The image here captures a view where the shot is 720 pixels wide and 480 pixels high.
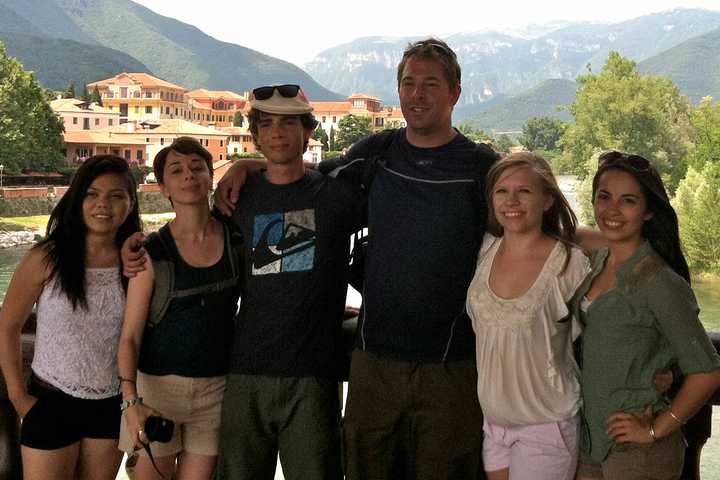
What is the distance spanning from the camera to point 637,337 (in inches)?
43.2

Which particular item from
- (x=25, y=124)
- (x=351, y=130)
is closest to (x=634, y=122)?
(x=351, y=130)

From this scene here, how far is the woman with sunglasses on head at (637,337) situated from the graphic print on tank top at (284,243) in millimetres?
453

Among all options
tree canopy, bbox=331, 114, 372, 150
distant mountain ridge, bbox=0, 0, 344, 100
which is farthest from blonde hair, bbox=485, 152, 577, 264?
distant mountain ridge, bbox=0, 0, 344, 100

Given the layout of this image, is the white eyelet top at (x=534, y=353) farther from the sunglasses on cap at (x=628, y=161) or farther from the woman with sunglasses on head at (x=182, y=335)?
the woman with sunglasses on head at (x=182, y=335)

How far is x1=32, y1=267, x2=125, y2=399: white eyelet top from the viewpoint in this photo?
4.27ft

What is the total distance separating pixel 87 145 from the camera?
A: 3756 centimetres

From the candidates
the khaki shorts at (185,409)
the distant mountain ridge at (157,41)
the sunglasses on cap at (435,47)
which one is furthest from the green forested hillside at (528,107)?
the khaki shorts at (185,409)

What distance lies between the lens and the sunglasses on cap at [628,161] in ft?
3.78

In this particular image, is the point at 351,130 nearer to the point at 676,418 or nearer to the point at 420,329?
the point at 420,329

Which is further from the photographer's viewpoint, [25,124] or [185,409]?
[25,124]

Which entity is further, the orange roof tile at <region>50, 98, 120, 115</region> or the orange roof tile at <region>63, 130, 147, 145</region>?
the orange roof tile at <region>50, 98, 120, 115</region>

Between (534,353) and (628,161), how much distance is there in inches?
12.2

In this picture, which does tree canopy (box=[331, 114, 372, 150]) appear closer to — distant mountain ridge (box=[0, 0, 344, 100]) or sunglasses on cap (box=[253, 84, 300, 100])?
sunglasses on cap (box=[253, 84, 300, 100])

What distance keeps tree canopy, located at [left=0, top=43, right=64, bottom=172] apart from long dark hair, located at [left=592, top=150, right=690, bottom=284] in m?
34.3
